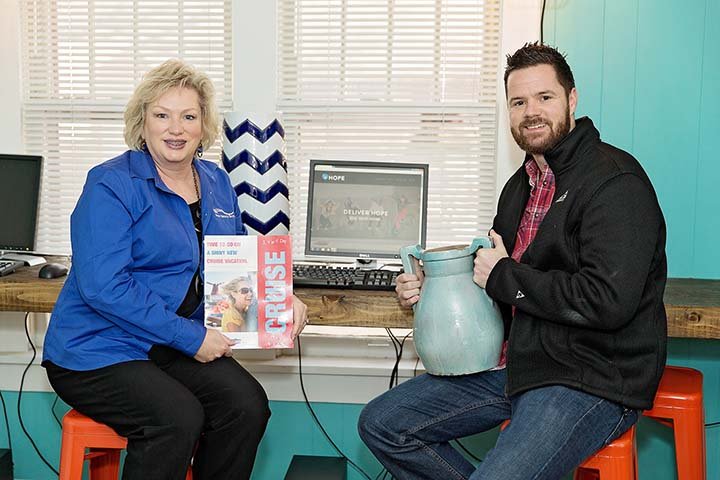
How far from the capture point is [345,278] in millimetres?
2430

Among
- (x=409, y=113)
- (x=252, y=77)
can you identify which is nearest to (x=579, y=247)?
(x=409, y=113)

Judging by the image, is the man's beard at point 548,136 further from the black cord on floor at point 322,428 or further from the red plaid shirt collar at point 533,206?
the black cord on floor at point 322,428

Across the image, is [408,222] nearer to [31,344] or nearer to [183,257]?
[183,257]

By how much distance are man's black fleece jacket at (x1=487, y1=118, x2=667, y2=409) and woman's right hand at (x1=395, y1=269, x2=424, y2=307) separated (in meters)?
0.22

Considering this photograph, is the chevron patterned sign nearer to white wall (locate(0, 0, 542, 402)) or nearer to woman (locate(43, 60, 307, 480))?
white wall (locate(0, 0, 542, 402))

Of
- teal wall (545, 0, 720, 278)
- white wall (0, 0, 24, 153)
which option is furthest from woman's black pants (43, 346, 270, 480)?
teal wall (545, 0, 720, 278)

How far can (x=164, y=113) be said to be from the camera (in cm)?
226

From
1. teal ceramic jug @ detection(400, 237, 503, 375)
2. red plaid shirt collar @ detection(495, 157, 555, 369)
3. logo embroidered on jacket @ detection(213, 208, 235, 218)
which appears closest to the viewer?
teal ceramic jug @ detection(400, 237, 503, 375)

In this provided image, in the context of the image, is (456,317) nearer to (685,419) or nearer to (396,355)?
(685,419)

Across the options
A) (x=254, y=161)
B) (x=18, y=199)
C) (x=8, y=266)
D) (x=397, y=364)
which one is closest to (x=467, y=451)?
(x=397, y=364)

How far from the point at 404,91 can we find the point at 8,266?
4.48 ft

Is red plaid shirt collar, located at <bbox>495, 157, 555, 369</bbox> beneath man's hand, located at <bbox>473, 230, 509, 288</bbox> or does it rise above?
above

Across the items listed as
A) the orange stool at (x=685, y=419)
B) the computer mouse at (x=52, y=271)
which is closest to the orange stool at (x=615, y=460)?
the orange stool at (x=685, y=419)

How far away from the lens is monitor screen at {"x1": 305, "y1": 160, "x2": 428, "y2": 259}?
9.06 feet
